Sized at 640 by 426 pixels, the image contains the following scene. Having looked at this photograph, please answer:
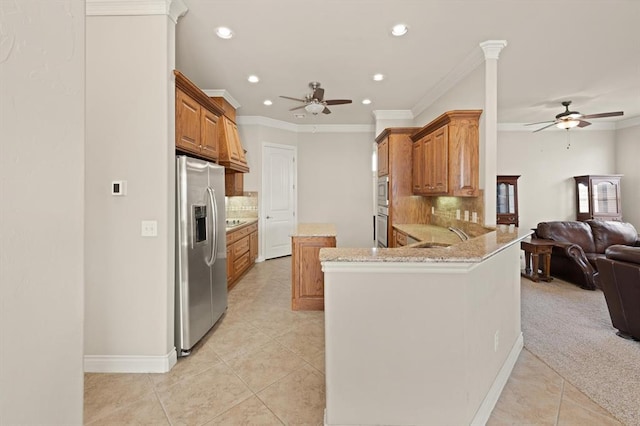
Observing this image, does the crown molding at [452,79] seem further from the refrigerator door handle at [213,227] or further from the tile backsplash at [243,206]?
the tile backsplash at [243,206]

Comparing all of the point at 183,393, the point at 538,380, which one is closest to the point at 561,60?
the point at 538,380

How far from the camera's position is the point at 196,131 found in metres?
2.79

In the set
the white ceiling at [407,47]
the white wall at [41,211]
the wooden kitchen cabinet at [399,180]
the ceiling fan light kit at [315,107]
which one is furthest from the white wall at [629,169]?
the white wall at [41,211]

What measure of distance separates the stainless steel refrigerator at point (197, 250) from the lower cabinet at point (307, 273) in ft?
2.91

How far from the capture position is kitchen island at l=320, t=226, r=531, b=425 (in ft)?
5.14

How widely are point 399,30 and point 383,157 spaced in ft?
7.42

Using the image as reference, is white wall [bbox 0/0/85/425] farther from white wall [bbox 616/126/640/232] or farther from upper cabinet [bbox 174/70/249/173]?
white wall [bbox 616/126/640/232]

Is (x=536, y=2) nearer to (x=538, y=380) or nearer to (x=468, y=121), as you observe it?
(x=468, y=121)

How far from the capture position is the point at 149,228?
227cm

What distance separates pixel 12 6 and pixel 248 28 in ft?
8.66

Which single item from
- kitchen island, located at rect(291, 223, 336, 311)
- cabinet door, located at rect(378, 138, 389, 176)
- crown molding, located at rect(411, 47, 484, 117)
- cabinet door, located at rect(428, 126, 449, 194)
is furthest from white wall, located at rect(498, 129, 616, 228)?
kitchen island, located at rect(291, 223, 336, 311)

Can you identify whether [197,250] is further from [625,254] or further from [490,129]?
[625,254]

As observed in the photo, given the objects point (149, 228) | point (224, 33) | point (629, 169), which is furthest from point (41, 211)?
point (629, 169)

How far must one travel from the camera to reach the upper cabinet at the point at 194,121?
2.50 metres
